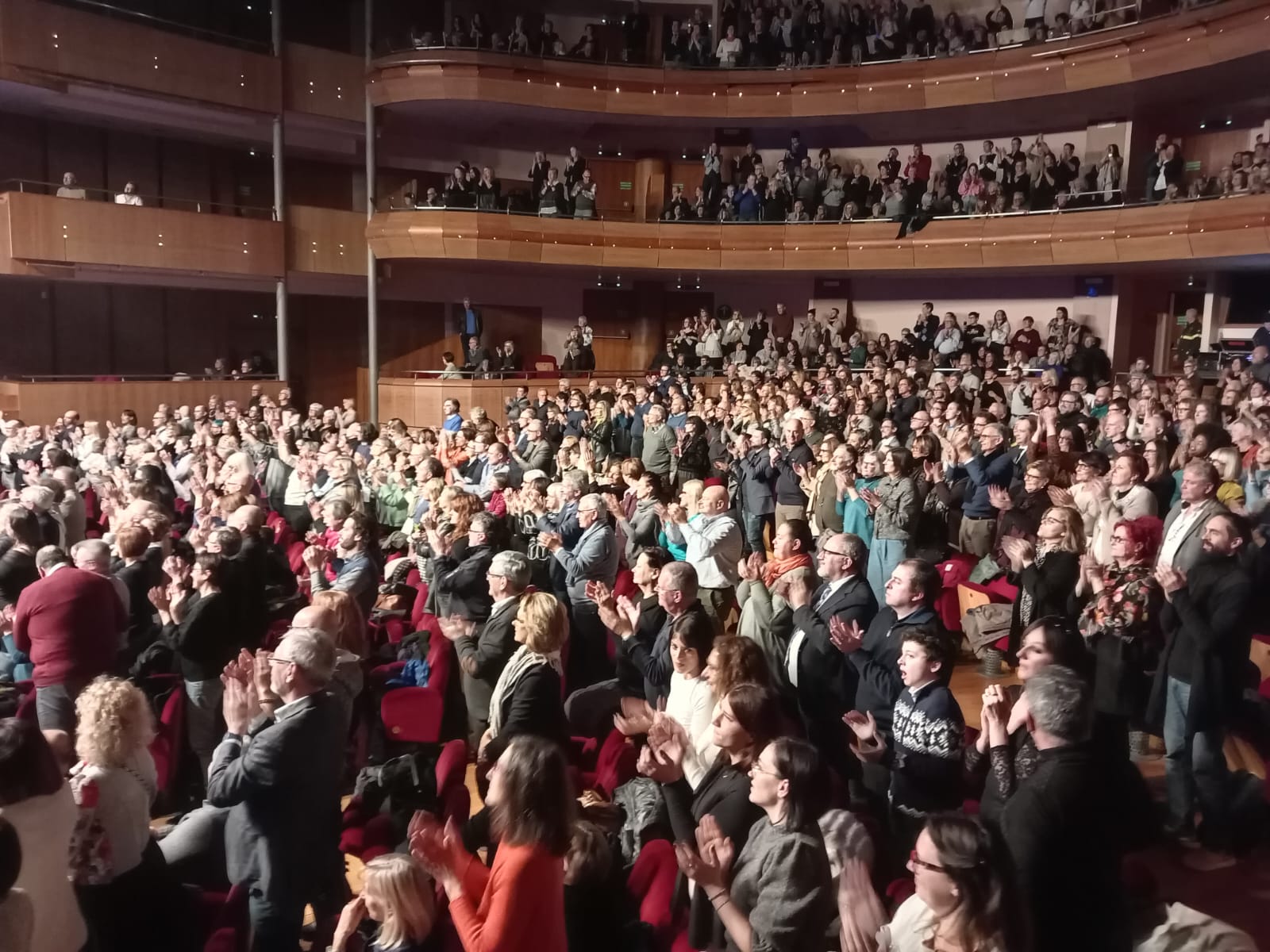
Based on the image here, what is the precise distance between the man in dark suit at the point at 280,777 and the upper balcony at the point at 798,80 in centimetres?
1275

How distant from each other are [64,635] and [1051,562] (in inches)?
156

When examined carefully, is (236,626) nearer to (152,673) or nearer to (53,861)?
(152,673)

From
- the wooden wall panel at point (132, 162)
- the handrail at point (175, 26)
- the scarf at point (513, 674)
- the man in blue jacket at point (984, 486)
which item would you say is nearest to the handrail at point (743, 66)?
the handrail at point (175, 26)

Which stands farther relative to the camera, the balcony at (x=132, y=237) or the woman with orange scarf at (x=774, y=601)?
the balcony at (x=132, y=237)

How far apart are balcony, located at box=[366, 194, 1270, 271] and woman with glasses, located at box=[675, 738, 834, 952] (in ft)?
39.1

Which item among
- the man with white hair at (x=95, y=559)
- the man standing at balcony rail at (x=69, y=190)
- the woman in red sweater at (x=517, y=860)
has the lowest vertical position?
the woman in red sweater at (x=517, y=860)

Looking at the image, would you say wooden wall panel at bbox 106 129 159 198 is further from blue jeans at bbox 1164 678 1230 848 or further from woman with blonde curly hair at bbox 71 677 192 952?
blue jeans at bbox 1164 678 1230 848

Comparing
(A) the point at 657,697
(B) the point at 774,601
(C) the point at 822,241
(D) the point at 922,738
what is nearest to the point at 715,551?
(B) the point at 774,601

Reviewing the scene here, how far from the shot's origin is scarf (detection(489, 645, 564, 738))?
313cm

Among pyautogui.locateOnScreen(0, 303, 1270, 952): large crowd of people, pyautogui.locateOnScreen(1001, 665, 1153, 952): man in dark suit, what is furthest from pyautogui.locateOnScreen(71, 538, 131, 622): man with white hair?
pyautogui.locateOnScreen(1001, 665, 1153, 952): man in dark suit

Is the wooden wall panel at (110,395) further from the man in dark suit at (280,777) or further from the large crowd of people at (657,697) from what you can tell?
the man in dark suit at (280,777)

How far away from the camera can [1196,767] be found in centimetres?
346

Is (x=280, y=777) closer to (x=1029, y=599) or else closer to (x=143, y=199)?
(x=1029, y=599)

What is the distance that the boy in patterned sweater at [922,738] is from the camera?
2.62 meters
